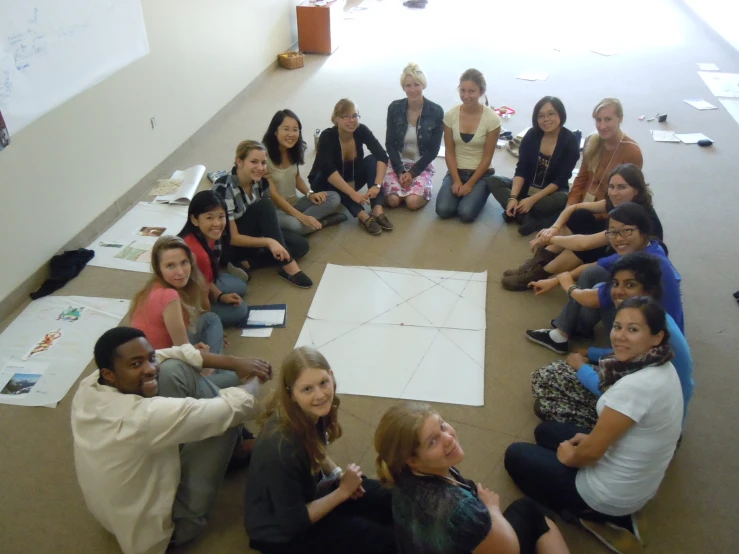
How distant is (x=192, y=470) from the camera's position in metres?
1.93

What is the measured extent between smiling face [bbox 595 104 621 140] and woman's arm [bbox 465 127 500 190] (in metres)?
0.70

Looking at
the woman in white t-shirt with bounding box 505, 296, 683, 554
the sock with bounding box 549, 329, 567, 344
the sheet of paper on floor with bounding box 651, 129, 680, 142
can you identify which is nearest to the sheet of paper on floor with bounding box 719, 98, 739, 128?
the sheet of paper on floor with bounding box 651, 129, 680, 142

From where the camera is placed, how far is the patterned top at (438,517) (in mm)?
1449

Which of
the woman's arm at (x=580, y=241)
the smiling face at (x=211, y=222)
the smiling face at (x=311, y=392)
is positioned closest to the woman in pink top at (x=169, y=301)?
the smiling face at (x=211, y=222)

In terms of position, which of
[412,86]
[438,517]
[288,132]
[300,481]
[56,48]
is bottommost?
[300,481]

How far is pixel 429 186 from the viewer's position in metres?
3.94

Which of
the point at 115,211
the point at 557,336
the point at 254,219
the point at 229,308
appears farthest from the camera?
the point at 115,211

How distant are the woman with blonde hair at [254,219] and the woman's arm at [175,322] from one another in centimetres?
92

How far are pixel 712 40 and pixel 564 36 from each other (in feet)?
5.94

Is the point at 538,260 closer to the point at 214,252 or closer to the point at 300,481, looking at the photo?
the point at 214,252

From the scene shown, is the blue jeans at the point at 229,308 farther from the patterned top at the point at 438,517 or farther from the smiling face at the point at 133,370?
the patterned top at the point at 438,517

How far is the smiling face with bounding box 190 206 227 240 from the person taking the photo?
2.64 metres

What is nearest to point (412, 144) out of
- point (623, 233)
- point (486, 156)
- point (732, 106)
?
point (486, 156)

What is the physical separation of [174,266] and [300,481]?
1.01 metres
